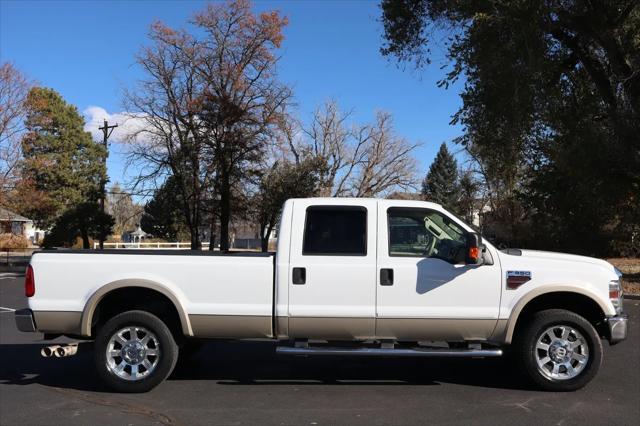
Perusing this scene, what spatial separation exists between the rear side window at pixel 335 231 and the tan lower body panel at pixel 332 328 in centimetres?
67

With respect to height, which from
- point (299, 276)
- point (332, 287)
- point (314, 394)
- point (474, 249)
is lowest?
point (314, 394)

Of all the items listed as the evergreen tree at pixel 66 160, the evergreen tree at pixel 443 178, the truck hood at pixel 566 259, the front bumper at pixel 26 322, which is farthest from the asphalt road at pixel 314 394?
the evergreen tree at pixel 443 178

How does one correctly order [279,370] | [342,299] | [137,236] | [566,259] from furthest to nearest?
1. [137,236]
2. [279,370]
3. [566,259]
4. [342,299]

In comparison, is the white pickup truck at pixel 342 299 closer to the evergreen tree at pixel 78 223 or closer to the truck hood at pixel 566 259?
the truck hood at pixel 566 259

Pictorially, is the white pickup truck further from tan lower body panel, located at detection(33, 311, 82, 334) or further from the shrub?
the shrub

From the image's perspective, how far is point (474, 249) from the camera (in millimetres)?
5734

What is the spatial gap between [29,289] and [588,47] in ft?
53.9

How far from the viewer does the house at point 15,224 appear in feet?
135

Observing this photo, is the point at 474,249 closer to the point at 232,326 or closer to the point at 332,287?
the point at 332,287

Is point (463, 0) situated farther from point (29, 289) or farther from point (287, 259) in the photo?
point (29, 289)

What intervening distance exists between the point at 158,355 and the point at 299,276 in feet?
5.53

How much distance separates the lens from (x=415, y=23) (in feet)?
60.5

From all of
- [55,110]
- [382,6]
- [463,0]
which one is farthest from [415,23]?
[55,110]

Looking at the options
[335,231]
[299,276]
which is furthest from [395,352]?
[335,231]
